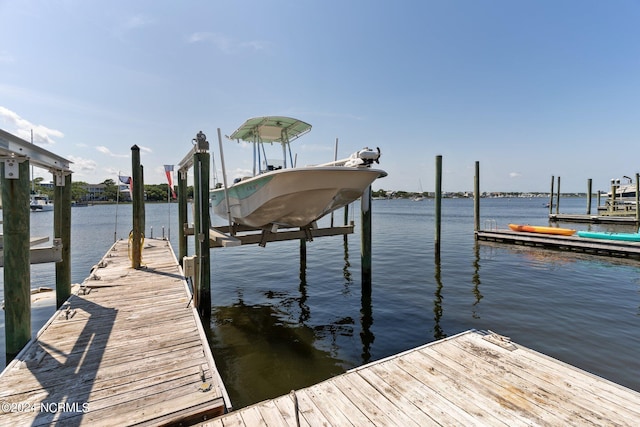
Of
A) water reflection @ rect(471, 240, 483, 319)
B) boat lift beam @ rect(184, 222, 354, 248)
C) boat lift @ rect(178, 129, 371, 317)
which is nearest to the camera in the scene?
boat lift @ rect(178, 129, 371, 317)

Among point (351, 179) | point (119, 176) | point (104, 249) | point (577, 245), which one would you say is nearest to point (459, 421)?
point (351, 179)

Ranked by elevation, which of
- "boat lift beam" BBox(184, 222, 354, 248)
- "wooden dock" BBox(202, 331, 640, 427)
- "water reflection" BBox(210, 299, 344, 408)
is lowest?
"water reflection" BBox(210, 299, 344, 408)

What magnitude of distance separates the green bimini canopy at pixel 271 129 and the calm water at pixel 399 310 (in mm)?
5413

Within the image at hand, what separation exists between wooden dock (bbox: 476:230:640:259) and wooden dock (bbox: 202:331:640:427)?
16.2m

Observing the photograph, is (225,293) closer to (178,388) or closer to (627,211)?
(178,388)

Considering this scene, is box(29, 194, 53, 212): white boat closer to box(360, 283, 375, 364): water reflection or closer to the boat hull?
the boat hull

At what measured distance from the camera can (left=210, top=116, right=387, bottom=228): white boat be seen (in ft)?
23.0

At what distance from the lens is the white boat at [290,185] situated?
7.02 meters

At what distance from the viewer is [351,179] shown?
723 cm

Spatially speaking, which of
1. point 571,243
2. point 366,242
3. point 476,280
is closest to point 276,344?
point 366,242

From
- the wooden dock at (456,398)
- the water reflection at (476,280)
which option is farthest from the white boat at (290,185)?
the water reflection at (476,280)

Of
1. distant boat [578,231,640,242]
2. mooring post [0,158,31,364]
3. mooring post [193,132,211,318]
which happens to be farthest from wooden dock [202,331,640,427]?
distant boat [578,231,640,242]

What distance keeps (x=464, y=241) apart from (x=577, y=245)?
22.0 feet

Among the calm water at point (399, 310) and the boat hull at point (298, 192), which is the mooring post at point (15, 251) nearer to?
the calm water at point (399, 310)
